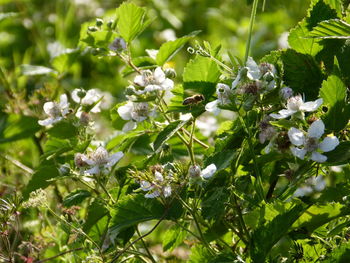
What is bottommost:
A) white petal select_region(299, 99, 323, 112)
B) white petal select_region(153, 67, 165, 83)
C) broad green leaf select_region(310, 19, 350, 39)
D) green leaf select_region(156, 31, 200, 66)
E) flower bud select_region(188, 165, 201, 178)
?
flower bud select_region(188, 165, 201, 178)

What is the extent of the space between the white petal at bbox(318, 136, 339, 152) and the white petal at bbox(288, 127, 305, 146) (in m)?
0.03

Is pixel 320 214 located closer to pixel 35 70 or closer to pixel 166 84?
pixel 166 84

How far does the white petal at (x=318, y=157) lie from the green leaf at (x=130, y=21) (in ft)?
1.92

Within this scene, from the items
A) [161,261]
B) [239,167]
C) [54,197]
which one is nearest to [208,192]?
[239,167]

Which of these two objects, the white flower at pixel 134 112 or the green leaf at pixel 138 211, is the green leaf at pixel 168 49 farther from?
the green leaf at pixel 138 211

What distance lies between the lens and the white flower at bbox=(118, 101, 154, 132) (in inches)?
48.0

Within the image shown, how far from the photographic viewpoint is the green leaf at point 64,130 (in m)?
1.42

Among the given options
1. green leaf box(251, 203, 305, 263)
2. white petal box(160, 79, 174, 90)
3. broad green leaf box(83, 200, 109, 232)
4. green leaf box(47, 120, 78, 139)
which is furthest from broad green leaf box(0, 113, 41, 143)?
green leaf box(251, 203, 305, 263)

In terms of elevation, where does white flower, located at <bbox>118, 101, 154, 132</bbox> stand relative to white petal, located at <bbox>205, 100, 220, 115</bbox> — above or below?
below

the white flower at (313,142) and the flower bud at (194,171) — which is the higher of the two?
the white flower at (313,142)

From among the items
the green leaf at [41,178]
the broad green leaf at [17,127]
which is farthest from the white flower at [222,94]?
the broad green leaf at [17,127]

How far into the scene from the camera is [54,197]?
1.73m

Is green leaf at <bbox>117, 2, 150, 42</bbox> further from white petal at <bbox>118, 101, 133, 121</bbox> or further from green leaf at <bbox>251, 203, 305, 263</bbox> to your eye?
green leaf at <bbox>251, 203, 305, 263</bbox>

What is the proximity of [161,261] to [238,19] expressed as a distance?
2203 millimetres
